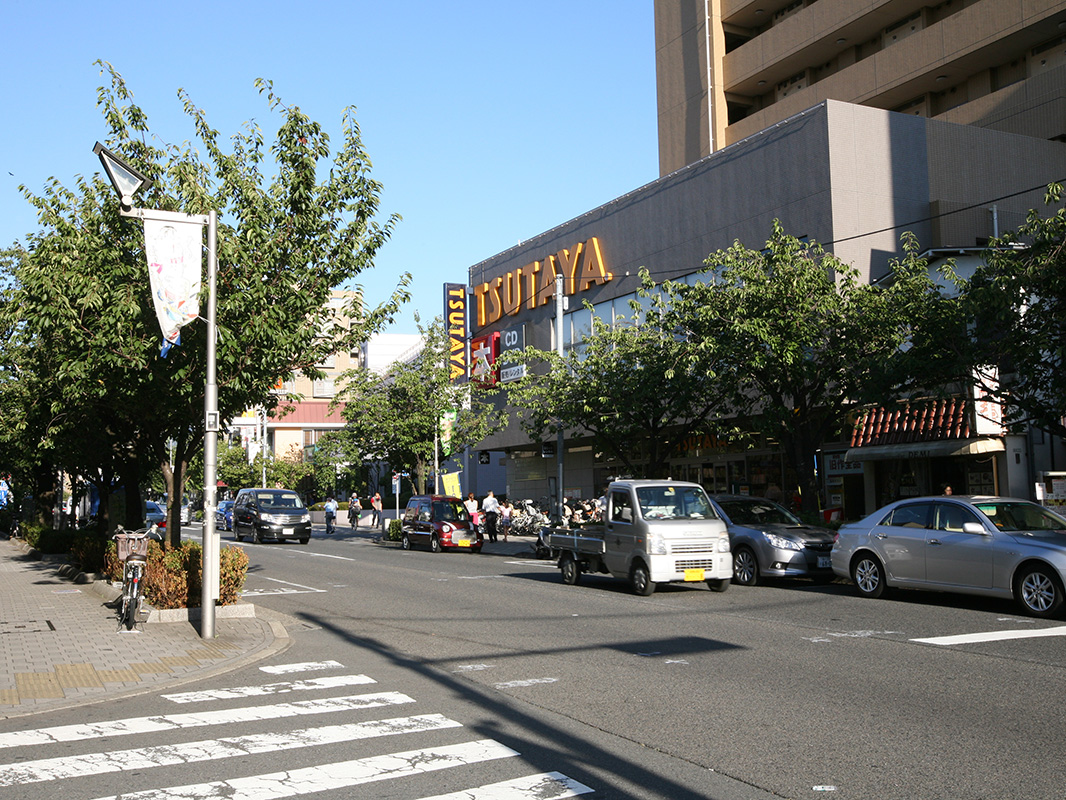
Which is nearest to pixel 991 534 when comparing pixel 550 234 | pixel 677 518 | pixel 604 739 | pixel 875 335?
pixel 677 518

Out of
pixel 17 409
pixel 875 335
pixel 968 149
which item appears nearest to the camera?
pixel 875 335

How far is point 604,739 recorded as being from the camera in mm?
6902

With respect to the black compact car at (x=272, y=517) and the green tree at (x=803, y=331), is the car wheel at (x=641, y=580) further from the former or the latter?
the black compact car at (x=272, y=517)

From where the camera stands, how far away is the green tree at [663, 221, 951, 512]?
1869cm

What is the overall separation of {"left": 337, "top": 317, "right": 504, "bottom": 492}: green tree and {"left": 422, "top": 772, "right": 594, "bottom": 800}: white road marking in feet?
99.7

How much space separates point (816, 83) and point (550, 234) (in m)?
11.7

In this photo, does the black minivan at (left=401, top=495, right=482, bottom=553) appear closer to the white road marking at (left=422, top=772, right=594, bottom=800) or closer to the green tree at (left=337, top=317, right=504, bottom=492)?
the green tree at (left=337, top=317, right=504, bottom=492)

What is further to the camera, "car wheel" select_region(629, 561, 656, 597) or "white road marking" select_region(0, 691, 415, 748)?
"car wheel" select_region(629, 561, 656, 597)

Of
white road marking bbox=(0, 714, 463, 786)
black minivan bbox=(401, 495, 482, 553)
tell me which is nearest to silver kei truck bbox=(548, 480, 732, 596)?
white road marking bbox=(0, 714, 463, 786)

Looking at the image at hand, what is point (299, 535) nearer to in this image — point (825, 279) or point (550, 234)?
point (550, 234)

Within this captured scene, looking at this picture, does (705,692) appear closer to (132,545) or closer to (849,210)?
(132,545)

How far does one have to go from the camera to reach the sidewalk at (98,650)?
9.08 metres

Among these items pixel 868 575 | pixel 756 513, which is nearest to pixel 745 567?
pixel 756 513

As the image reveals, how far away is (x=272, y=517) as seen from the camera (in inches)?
1453
